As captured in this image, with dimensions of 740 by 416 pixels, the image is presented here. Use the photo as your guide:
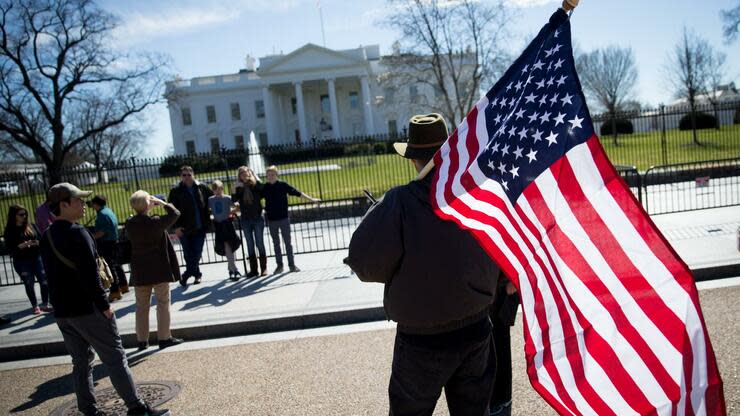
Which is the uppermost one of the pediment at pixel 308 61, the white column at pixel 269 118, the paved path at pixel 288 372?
the pediment at pixel 308 61

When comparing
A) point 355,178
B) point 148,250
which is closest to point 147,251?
point 148,250

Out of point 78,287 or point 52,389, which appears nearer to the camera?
point 78,287

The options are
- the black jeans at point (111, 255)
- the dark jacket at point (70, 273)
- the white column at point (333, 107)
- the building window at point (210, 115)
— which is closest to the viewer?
the dark jacket at point (70, 273)

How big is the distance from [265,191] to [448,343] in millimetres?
7239

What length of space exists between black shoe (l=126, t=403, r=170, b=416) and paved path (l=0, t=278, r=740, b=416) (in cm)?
11

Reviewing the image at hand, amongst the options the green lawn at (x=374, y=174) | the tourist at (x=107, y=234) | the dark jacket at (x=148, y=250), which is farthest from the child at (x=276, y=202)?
the green lawn at (x=374, y=174)

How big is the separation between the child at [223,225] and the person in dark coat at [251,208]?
19cm

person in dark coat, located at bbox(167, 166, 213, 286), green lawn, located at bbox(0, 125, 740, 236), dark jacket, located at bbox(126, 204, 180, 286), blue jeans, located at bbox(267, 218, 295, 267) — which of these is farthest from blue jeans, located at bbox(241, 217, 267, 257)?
green lawn, located at bbox(0, 125, 740, 236)

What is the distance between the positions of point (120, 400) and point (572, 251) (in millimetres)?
4464

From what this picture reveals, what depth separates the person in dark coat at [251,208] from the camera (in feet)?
31.1

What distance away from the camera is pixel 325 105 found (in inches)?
2906

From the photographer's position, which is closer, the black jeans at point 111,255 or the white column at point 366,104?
the black jeans at point 111,255

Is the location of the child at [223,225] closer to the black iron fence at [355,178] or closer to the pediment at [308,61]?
the black iron fence at [355,178]

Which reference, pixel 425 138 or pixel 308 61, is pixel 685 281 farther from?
pixel 308 61
